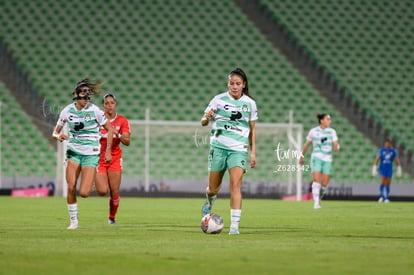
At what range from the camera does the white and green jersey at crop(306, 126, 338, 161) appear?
23.1 metres

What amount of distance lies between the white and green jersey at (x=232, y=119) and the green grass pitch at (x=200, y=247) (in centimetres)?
132

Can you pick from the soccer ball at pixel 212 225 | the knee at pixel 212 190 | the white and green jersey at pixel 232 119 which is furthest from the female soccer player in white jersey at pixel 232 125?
the soccer ball at pixel 212 225

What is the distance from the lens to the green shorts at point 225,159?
12242mm

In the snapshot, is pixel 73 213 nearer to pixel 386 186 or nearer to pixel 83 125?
pixel 83 125

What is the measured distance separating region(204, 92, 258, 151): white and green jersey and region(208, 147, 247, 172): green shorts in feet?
0.25

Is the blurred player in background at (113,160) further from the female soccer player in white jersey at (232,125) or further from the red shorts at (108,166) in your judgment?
the female soccer player in white jersey at (232,125)

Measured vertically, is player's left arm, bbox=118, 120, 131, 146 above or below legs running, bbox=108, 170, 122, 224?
above

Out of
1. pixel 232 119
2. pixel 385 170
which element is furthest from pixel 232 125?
pixel 385 170

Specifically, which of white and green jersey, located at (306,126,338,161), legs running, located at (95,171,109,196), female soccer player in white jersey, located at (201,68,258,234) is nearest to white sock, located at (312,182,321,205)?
white and green jersey, located at (306,126,338,161)

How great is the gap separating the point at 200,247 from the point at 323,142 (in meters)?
13.8

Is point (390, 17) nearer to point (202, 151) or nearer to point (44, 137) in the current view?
point (202, 151)

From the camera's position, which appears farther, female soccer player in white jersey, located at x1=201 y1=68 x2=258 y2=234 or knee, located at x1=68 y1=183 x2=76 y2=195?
knee, located at x1=68 y1=183 x2=76 y2=195

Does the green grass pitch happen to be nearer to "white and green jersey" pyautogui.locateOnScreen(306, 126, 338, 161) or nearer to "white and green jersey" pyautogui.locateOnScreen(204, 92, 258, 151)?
"white and green jersey" pyautogui.locateOnScreen(204, 92, 258, 151)

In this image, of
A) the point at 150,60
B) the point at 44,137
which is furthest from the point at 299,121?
the point at 44,137
